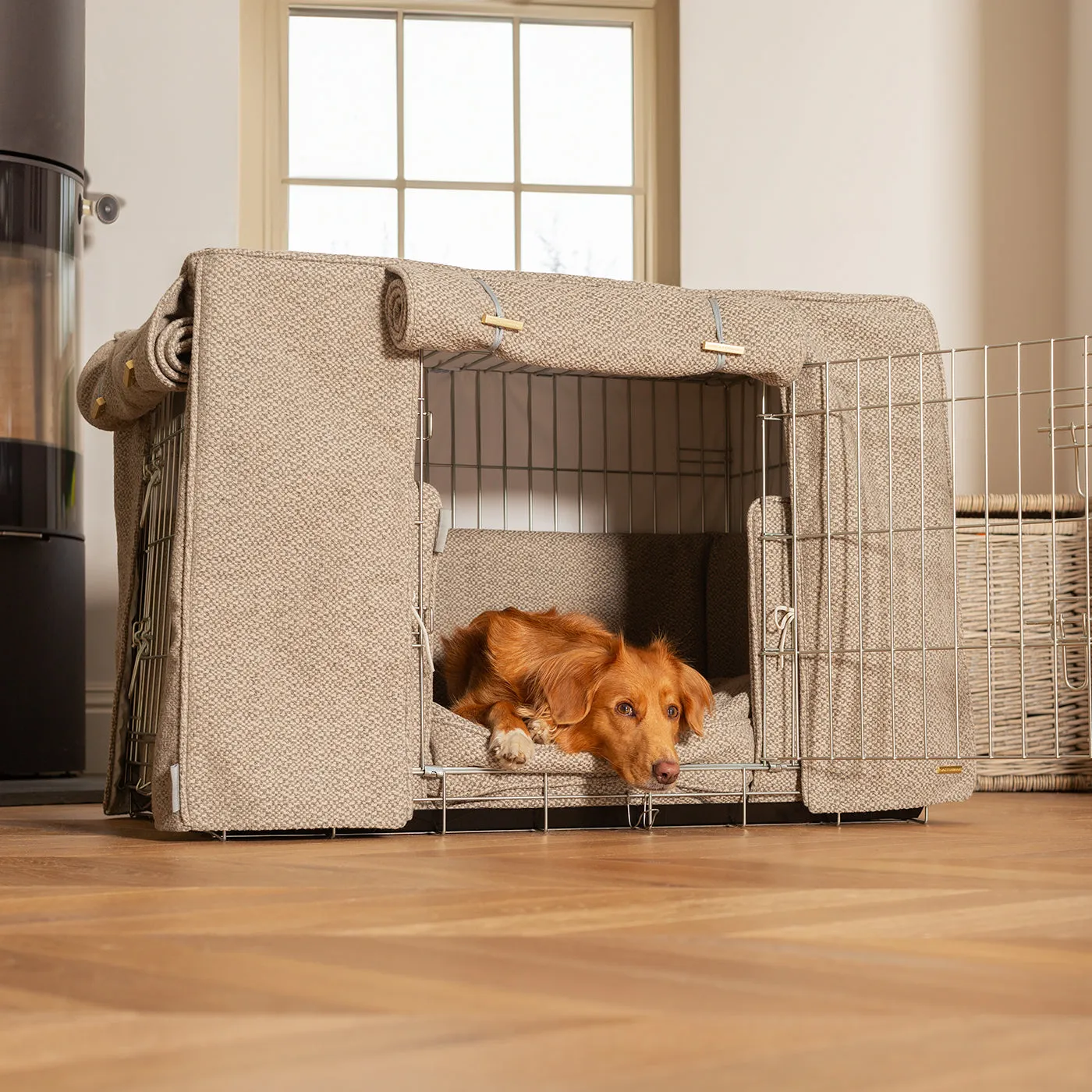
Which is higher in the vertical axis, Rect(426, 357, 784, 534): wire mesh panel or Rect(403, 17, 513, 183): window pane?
Rect(403, 17, 513, 183): window pane

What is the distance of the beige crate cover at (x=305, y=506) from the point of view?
93.1 inches

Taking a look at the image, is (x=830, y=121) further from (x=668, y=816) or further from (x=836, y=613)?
(x=668, y=816)

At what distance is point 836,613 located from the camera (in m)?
2.75

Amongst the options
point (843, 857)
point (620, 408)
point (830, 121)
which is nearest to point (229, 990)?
point (843, 857)

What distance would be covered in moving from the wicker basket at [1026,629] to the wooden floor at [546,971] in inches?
58.9

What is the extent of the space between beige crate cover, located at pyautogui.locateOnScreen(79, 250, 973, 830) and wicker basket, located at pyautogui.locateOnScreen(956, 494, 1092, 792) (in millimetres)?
1362

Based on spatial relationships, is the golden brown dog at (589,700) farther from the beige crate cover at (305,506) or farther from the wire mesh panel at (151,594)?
the wire mesh panel at (151,594)

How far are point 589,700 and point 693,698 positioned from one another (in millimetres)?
199

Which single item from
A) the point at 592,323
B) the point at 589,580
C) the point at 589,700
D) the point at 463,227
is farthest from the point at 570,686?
the point at 463,227

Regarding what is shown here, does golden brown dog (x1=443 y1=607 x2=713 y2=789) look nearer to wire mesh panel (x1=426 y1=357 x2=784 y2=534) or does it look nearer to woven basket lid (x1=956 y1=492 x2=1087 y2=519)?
wire mesh panel (x1=426 y1=357 x2=784 y2=534)

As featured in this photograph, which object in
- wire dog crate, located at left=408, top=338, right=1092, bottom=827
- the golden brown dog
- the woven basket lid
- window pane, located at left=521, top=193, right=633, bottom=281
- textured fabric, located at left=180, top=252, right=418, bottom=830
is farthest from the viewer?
window pane, located at left=521, top=193, right=633, bottom=281

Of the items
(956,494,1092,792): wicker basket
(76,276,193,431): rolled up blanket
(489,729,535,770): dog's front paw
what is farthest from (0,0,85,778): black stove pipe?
(956,494,1092,792): wicker basket

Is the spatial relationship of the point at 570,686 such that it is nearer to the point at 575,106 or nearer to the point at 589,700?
the point at 589,700

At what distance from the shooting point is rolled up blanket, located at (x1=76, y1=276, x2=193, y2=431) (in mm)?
2451
